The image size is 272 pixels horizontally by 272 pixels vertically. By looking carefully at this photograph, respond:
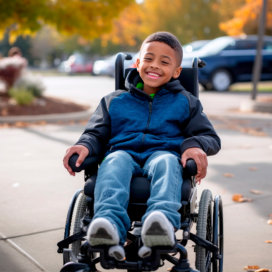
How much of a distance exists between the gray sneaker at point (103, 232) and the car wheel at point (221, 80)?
16232mm

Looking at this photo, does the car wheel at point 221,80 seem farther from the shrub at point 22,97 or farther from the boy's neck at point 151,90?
the boy's neck at point 151,90

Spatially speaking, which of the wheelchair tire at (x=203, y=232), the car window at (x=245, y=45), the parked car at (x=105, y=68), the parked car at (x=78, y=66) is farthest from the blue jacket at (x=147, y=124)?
the parked car at (x=78, y=66)

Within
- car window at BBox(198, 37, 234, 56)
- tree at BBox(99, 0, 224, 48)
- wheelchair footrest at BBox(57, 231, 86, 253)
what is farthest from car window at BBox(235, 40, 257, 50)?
tree at BBox(99, 0, 224, 48)

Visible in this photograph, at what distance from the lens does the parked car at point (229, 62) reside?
17984mm

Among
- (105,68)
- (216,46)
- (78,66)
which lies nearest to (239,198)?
(216,46)

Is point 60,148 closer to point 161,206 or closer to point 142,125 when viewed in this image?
point 142,125

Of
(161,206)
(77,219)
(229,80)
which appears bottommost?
(229,80)

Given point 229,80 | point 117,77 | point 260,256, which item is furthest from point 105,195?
point 229,80

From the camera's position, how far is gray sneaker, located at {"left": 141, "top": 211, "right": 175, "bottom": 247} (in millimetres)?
2418

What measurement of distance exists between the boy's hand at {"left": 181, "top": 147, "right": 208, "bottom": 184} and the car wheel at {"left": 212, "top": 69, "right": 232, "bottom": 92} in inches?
619

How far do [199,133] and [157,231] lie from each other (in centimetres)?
85

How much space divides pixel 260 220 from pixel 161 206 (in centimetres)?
206

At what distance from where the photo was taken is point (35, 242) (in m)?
3.75

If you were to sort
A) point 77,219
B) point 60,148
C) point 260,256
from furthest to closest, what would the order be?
point 60,148, point 260,256, point 77,219
